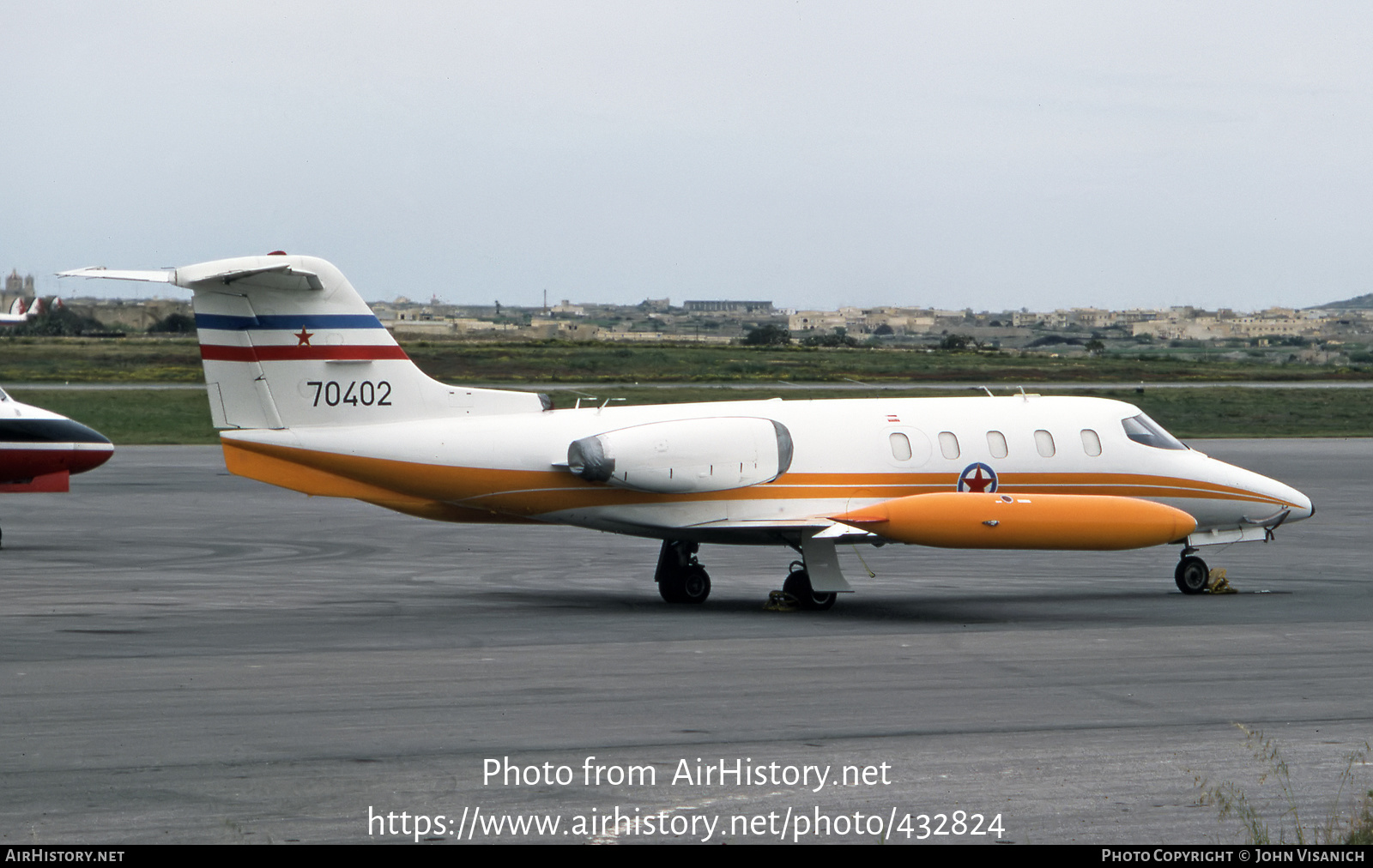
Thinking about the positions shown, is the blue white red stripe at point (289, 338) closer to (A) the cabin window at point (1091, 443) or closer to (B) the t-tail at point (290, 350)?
(B) the t-tail at point (290, 350)

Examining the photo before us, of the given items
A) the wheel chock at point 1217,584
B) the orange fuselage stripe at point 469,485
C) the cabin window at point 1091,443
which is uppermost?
the cabin window at point 1091,443

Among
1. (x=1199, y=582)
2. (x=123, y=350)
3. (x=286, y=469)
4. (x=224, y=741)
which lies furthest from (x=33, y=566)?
(x=123, y=350)

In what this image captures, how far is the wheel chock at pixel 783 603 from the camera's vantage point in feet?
61.3

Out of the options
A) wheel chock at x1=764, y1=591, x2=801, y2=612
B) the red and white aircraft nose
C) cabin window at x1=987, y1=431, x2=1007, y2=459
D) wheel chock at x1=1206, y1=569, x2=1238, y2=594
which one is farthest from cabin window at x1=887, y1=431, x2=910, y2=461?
the red and white aircraft nose

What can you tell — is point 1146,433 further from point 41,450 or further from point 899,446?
point 41,450

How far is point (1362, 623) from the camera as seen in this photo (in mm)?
17344

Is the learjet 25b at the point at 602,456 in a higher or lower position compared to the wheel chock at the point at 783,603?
higher

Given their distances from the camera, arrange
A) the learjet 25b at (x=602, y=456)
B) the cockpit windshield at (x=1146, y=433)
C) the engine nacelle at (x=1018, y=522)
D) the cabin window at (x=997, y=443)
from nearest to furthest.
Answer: the engine nacelle at (x=1018, y=522)
the learjet 25b at (x=602, y=456)
the cabin window at (x=997, y=443)
the cockpit windshield at (x=1146, y=433)

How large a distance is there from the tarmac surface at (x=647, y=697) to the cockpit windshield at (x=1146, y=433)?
2008 millimetres

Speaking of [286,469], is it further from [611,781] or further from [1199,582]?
[1199,582]

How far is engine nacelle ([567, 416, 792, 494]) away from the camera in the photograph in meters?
18.3

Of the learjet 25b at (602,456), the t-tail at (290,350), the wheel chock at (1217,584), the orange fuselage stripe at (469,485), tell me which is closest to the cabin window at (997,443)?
the learjet 25b at (602,456)
